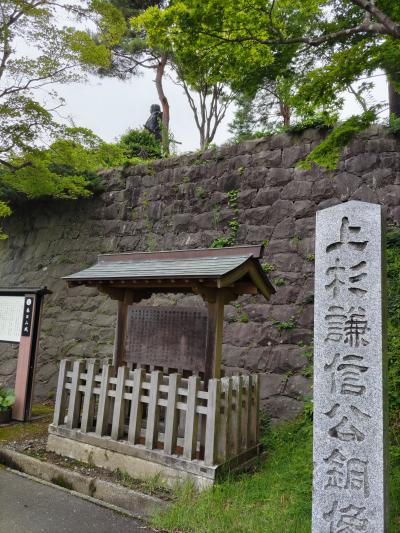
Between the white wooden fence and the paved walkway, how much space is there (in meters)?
0.76

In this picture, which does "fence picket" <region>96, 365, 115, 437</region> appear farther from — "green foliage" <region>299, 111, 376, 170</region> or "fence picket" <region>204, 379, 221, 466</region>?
"green foliage" <region>299, 111, 376, 170</region>

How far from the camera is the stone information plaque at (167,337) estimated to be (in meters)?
4.70

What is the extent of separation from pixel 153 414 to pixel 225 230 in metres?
3.61

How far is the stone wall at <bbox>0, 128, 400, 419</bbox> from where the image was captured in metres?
6.00

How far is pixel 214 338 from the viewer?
453cm

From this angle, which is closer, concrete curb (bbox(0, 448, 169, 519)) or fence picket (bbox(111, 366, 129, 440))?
concrete curb (bbox(0, 448, 169, 519))

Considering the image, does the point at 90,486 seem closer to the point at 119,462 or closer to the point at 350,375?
the point at 119,462

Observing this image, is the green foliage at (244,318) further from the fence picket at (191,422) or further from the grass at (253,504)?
the fence picket at (191,422)

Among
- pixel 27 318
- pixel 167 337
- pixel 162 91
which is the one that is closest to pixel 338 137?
pixel 167 337

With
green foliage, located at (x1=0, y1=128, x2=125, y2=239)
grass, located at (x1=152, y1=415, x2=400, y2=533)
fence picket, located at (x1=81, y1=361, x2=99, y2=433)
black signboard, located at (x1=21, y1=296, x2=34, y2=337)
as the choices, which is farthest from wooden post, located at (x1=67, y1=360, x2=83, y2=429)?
green foliage, located at (x1=0, y1=128, x2=125, y2=239)

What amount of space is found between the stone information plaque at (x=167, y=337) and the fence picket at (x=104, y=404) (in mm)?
467

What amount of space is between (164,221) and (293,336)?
10.8 ft

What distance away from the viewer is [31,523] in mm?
3395

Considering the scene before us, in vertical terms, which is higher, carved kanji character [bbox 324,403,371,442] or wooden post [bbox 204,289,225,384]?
wooden post [bbox 204,289,225,384]
